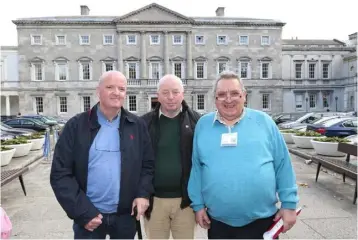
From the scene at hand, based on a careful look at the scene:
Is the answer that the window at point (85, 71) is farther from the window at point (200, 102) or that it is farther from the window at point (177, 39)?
the window at point (200, 102)

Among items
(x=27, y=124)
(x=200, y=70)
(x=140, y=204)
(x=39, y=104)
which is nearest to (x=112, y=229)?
(x=140, y=204)

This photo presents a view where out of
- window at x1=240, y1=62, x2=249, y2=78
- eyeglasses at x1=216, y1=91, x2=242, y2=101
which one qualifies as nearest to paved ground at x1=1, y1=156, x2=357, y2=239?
eyeglasses at x1=216, y1=91, x2=242, y2=101

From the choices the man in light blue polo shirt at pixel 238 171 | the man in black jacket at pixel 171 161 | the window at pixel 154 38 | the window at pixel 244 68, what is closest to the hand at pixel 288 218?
the man in light blue polo shirt at pixel 238 171

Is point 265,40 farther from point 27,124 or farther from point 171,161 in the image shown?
point 171,161

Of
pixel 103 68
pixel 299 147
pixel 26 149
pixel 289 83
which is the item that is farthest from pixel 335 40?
pixel 26 149

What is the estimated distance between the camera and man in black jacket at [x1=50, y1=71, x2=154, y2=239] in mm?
2936

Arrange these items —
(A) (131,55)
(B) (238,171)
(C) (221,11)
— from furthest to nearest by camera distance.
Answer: (C) (221,11) → (A) (131,55) → (B) (238,171)

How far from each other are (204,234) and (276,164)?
8.15 ft

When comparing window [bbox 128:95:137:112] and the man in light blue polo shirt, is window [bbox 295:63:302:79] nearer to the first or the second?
window [bbox 128:95:137:112]

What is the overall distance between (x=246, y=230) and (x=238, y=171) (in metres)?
0.61

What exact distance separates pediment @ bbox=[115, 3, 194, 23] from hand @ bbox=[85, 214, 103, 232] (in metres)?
45.7

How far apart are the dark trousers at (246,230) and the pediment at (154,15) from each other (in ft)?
150

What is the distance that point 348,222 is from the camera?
17.2ft

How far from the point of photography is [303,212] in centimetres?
585
